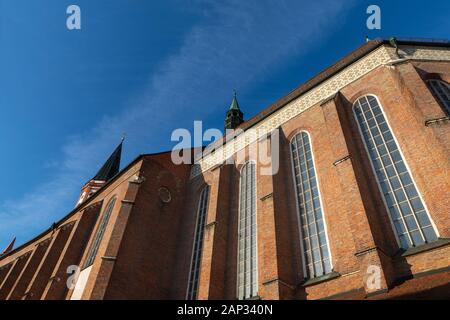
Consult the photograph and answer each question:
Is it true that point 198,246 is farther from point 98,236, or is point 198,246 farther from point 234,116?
point 234,116

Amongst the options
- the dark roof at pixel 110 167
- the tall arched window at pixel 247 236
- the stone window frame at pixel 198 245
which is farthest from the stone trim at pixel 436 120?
the dark roof at pixel 110 167

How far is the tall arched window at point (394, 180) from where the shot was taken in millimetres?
9370

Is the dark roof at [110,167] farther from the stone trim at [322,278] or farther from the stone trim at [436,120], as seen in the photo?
the stone trim at [436,120]

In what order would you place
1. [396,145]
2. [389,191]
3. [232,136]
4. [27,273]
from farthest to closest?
[27,273], [232,136], [396,145], [389,191]

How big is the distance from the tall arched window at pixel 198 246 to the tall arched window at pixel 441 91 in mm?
11605

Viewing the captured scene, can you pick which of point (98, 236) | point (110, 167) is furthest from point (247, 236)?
point (110, 167)

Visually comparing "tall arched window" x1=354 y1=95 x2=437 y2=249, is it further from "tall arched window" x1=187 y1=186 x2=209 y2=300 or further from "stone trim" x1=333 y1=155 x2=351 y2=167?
"tall arched window" x1=187 y1=186 x2=209 y2=300

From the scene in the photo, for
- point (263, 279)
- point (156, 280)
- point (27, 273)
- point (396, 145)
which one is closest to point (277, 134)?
point (396, 145)

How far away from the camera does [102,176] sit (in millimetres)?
39656

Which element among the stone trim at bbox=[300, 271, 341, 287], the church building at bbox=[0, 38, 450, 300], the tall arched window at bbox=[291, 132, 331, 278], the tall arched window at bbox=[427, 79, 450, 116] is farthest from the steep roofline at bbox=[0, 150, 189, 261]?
the tall arched window at bbox=[427, 79, 450, 116]

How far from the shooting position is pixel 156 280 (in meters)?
14.4

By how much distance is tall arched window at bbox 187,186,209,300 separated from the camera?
1421 centimetres

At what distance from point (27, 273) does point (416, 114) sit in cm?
2491
